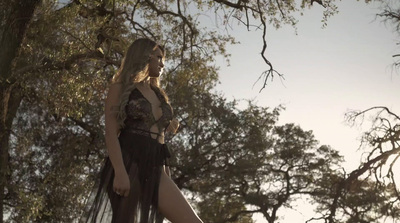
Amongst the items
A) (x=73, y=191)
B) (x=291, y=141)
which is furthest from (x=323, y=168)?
(x=73, y=191)

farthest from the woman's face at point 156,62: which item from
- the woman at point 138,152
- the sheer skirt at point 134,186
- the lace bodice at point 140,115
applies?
the sheer skirt at point 134,186

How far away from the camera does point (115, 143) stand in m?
3.30

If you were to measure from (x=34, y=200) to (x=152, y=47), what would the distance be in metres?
6.66

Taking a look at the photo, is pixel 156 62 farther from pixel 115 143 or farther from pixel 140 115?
pixel 115 143

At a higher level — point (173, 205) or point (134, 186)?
point (134, 186)

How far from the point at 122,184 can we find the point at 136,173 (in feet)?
0.62

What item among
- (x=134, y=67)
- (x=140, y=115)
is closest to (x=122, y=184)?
(x=140, y=115)

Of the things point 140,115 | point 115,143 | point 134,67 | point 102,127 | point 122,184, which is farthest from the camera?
point 102,127

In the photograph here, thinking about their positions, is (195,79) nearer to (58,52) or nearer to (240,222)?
(58,52)

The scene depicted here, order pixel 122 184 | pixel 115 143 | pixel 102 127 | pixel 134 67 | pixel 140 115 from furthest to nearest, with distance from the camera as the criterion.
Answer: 1. pixel 102 127
2. pixel 134 67
3. pixel 140 115
4. pixel 115 143
5. pixel 122 184

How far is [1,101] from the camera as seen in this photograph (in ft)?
26.5

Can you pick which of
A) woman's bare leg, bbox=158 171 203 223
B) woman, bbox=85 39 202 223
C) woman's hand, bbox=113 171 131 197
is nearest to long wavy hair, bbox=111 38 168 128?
woman, bbox=85 39 202 223

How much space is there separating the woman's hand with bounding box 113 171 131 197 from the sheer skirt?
0.22 feet

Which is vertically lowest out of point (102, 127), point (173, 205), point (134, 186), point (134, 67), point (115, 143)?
point (173, 205)
